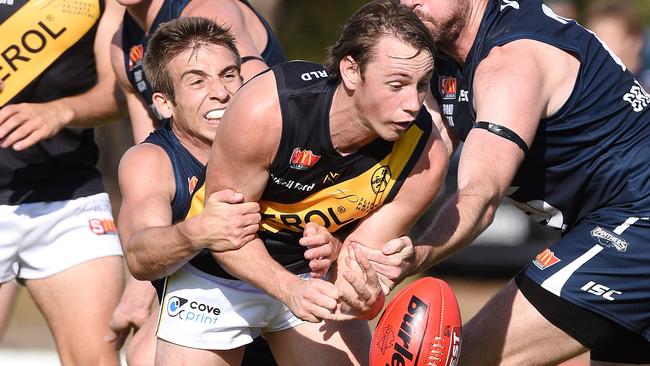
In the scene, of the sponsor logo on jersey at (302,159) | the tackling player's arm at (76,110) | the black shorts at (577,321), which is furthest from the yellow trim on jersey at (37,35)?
the black shorts at (577,321)

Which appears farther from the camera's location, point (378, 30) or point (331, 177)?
point (331, 177)

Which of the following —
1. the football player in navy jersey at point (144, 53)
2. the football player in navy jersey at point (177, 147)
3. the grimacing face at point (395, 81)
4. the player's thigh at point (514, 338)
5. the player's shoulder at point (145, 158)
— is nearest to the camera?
the grimacing face at point (395, 81)

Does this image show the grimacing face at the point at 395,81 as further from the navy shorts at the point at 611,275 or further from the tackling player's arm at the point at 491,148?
the navy shorts at the point at 611,275

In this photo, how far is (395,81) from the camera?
161 inches

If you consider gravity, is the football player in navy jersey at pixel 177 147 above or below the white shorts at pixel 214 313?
above

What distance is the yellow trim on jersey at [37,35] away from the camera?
585 cm

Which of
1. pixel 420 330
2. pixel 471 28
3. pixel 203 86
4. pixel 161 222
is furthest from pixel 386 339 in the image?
pixel 471 28

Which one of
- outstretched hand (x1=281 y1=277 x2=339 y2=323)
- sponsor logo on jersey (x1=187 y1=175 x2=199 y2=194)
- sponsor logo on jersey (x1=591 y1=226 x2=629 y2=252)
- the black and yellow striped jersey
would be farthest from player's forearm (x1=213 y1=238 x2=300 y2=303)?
sponsor logo on jersey (x1=591 y1=226 x2=629 y2=252)

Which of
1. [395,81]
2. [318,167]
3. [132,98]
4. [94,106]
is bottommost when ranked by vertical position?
[94,106]

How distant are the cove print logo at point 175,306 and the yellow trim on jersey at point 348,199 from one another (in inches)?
20.4

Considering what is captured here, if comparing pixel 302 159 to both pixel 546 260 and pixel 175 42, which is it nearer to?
pixel 175 42

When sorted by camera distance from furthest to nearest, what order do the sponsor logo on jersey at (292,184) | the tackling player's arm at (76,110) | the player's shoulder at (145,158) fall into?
the tackling player's arm at (76,110) → the player's shoulder at (145,158) → the sponsor logo on jersey at (292,184)

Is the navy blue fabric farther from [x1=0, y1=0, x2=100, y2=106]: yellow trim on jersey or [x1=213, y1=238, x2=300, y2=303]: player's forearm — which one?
[x1=0, y1=0, x2=100, y2=106]: yellow trim on jersey

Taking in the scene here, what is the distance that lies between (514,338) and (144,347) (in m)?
1.70
